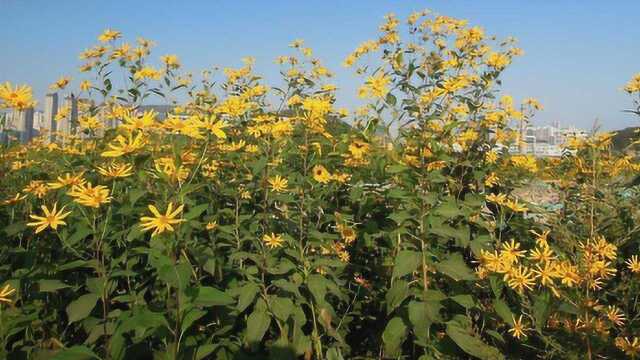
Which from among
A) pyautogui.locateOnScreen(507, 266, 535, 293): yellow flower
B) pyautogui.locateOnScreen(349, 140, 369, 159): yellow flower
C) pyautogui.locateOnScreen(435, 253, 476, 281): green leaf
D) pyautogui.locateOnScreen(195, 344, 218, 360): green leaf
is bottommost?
pyautogui.locateOnScreen(195, 344, 218, 360): green leaf

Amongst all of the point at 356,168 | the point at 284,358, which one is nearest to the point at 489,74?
the point at 356,168

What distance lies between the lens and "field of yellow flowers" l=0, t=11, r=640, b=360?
1704mm

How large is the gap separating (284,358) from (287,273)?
34cm

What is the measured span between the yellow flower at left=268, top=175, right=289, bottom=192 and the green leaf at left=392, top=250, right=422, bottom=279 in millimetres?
702

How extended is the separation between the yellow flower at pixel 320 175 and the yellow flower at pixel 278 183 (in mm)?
156

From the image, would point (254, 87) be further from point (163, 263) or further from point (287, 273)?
point (163, 263)

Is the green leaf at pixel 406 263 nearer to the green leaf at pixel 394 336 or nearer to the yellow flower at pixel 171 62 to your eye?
the green leaf at pixel 394 336

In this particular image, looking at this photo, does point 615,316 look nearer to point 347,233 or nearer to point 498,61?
point 347,233

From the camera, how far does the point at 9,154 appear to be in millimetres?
3207

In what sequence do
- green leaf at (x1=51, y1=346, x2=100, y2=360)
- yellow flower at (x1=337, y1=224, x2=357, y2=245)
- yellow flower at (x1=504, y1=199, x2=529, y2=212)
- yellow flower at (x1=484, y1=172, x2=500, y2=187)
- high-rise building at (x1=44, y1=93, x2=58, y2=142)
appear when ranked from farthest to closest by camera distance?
1. high-rise building at (x1=44, y1=93, x2=58, y2=142)
2. yellow flower at (x1=484, y1=172, x2=500, y2=187)
3. yellow flower at (x1=337, y1=224, x2=357, y2=245)
4. yellow flower at (x1=504, y1=199, x2=529, y2=212)
5. green leaf at (x1=51, y1=346, x2=100, y2=360)

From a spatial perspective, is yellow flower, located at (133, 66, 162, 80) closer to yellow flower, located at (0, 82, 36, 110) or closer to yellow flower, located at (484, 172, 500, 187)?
yellow flower, located at (0, 82, 36, 110)

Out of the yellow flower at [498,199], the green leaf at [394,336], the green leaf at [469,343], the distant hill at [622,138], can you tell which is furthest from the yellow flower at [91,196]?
the distant hill at [622,138]

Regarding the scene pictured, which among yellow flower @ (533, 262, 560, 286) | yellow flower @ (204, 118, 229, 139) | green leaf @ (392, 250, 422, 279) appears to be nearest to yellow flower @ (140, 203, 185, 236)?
yellow flower @ (204, 118, 229, 139)

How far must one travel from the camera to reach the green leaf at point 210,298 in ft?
4.82
